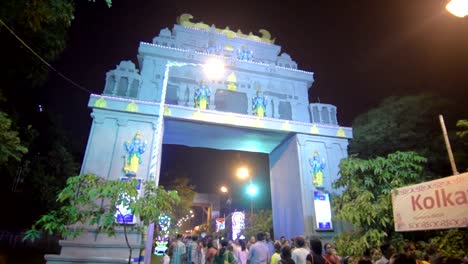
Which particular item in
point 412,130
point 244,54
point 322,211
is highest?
point 244,54

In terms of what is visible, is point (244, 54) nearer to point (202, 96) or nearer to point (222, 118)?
point (202, 96)

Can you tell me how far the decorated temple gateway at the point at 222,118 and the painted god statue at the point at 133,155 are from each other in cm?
5

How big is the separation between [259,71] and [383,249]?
1424 cm

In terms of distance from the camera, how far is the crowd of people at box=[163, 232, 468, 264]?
16.3 ft

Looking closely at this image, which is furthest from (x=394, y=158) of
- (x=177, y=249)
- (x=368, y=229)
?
(x=177, y=249)

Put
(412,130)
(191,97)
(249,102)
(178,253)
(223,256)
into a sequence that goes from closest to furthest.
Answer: (223,256)
(178,253)
(191,97)
(249,102)
(412,130)

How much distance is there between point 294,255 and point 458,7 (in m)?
5.99

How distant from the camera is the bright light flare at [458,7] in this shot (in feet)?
13.8

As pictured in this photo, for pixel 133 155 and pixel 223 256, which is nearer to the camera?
pixel 223 256

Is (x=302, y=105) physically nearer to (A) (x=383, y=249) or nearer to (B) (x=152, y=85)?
(B) (x=152, y=85)

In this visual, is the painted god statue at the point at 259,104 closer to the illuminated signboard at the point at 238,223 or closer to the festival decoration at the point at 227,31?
the festival decoration at the point at 227,31

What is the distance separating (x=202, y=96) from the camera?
16.7 m

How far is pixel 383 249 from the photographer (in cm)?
613

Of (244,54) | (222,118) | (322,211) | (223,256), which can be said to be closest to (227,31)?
(244,54)
